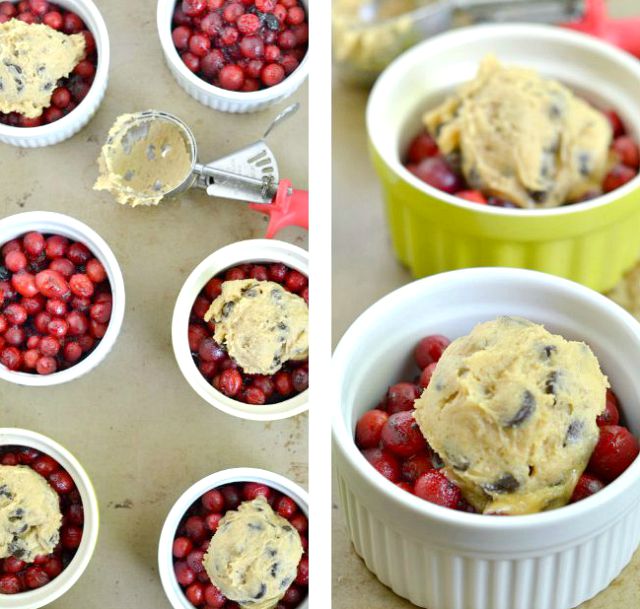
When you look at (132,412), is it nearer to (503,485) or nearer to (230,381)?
(230,381)

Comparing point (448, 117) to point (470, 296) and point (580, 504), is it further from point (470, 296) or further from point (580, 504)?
point (580, 504)

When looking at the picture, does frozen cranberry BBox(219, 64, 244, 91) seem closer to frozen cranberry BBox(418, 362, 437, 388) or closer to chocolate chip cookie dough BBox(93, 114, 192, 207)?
chocolate chip cookie dough BBox(93, 114, 192, 207)

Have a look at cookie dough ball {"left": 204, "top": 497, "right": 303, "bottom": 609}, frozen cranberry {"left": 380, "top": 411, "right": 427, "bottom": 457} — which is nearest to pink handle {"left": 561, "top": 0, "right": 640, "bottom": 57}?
frozen cranberry {"left": 380, "top": 411, "right": 427, "bottom": 457}

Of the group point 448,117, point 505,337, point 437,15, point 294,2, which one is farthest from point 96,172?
point 437,15

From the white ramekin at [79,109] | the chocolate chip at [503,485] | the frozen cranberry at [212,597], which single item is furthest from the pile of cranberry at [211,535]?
the white ramekin at [79,109]

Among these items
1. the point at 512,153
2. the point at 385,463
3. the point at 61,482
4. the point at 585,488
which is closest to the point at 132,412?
the point at 61,482

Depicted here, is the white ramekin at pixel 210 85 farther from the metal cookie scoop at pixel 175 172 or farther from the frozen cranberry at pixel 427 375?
the frozen cranberry at pixel 427 375
